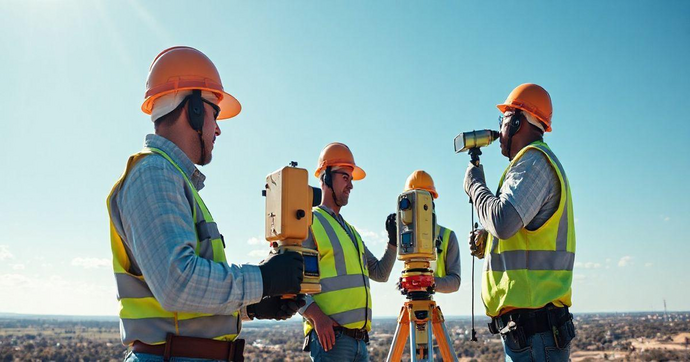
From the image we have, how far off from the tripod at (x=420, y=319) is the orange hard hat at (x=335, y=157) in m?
1.26

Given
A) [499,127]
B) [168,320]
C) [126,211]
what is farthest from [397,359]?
[126,211]

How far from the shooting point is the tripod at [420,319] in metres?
4.73

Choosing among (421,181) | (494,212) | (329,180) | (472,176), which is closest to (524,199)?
(494,212)

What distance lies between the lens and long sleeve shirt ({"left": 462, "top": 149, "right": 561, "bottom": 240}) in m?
3.40

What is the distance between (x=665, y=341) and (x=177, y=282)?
40.4 metres

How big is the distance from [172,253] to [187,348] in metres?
0.45

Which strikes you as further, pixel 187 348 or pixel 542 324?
pixel 542 324

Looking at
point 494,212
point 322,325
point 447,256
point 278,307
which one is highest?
point 494,212

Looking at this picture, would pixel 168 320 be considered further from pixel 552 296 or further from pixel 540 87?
pixel 540 87

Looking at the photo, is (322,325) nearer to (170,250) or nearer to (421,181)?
(170,250)

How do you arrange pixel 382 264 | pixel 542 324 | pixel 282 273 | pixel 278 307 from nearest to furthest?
pixel 282 273, pixel 278 307, pixel 542 324, pixel 382 264

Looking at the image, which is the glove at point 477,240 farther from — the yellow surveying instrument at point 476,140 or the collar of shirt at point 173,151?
the collar of shirt at point 173,151

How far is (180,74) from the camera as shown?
281 cm

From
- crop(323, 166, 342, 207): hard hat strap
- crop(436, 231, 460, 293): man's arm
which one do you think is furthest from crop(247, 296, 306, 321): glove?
crop(436, 231, 460, 293): man's arm
